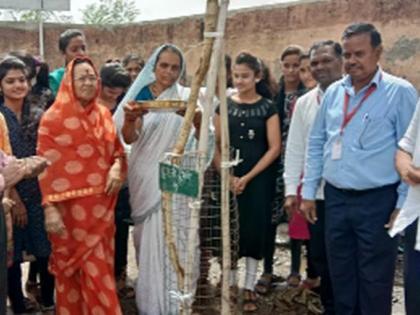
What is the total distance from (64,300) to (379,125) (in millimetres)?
2197

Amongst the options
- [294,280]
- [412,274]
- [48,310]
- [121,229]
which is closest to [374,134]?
[412,274]

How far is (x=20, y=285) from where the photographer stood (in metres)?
4.17

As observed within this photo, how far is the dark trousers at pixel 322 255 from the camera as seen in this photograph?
382 centimetres

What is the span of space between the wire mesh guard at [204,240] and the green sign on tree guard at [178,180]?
507mm

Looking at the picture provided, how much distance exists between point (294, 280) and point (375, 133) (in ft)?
6.39

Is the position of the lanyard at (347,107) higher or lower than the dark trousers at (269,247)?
higher

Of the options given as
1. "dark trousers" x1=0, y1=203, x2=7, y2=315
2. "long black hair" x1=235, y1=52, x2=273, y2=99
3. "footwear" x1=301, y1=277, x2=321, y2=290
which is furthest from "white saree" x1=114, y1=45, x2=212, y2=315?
"dark trousers" x1=0, y1=203, x2=7, y2=315

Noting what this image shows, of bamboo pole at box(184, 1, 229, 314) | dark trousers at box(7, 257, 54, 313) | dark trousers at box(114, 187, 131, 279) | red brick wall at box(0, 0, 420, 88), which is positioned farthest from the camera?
red brick wall at box(0, 0, 420, 88)

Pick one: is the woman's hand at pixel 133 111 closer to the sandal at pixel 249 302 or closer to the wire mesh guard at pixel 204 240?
the wire mesh guard at pixel 204 240

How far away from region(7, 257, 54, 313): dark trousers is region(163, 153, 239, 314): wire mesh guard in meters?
0.96

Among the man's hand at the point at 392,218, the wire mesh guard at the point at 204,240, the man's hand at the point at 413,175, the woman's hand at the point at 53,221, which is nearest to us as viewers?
the man's hand at the point at 413,175

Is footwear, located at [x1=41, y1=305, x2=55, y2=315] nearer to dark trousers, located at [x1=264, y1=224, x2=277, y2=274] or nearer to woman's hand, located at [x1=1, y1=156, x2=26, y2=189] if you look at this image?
dark trousers, located at [x1=264, y1=224, x2=277, y2=274]

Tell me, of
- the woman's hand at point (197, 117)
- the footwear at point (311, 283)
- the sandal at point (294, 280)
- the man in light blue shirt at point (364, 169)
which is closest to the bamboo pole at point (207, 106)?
the woman's hand at point (197, 117)

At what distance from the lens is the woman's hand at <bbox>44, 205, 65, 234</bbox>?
11.5ft
